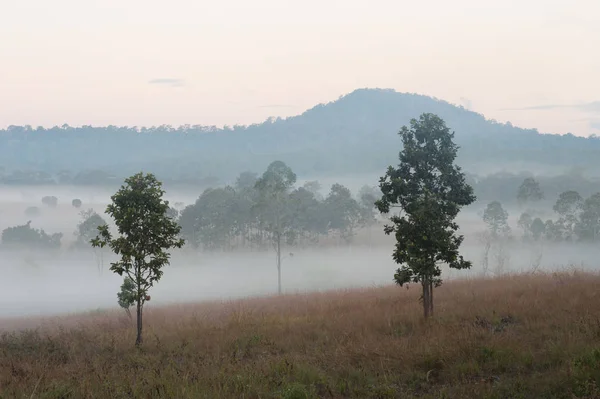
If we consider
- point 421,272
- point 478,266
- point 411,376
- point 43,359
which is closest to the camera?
point 411,376

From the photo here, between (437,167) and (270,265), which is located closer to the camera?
(437,167)

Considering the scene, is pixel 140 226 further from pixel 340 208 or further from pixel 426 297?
pixel 340 208

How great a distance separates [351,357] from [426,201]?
6.85 m

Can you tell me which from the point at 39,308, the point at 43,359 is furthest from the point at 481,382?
the point at 39,308

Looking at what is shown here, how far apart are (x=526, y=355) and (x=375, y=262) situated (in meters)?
83.1

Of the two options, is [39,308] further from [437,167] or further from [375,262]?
[437,167]

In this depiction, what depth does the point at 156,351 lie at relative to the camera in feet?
44.2

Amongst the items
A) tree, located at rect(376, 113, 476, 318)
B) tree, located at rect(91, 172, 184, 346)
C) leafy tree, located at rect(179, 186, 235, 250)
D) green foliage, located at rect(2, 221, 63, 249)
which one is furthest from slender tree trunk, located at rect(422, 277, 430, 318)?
green foliage, located at rect(2, 221, 63, 249)

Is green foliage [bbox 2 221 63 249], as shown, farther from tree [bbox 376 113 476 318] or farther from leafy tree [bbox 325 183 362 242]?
tree [bbox 376 113 476 318]

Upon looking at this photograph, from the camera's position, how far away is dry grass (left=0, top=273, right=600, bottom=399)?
7.79 metres

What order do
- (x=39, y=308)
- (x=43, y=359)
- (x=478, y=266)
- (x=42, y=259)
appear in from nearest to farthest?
(x=43, y=359), (x=39, y=308), (x=478, y=266), (x=42, y=259)

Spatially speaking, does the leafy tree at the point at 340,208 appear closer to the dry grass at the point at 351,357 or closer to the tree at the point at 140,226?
the dry grass at the point at 351,357

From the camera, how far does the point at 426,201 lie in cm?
1484

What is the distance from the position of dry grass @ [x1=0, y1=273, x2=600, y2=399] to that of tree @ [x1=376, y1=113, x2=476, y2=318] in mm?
1697
